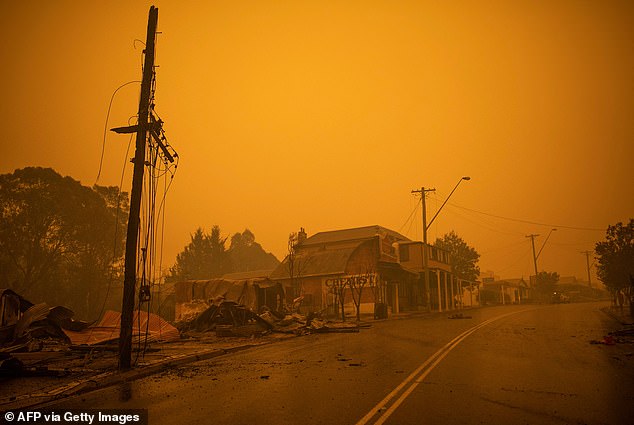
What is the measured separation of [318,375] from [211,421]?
4.01 m

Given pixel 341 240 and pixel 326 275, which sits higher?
pixel 341 240

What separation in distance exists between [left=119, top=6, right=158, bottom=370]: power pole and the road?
142cm

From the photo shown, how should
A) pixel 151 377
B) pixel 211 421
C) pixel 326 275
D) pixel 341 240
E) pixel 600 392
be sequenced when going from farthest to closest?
pixel 341 240, pixel 326 275, pixel 151 377, pixel 600 392, pixel 211 421

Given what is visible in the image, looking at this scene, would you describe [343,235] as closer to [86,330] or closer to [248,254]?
[86,330]

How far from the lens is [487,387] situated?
8570 millimetres

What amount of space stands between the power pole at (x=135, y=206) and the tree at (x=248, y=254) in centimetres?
8495

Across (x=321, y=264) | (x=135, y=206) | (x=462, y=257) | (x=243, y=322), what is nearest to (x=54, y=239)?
(x=321, y=264)

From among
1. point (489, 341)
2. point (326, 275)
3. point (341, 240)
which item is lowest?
point (489, 341)

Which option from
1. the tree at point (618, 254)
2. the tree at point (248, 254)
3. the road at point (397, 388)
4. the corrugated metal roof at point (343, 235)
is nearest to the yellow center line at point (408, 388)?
the road at point (397, 388)

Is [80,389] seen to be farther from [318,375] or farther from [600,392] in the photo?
[600,392]

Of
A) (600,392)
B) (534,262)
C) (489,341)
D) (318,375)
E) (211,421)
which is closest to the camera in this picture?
(211,421)

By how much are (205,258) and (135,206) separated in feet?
233

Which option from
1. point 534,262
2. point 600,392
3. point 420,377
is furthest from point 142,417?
point 534,262

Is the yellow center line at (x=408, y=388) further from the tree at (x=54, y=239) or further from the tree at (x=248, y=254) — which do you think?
the tree at (x=248, y=254)
